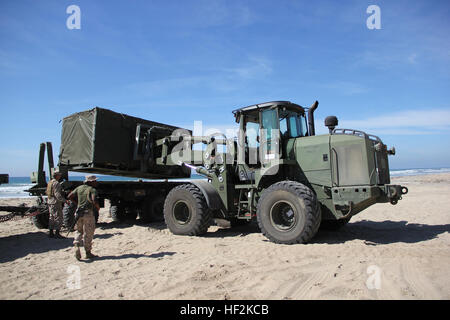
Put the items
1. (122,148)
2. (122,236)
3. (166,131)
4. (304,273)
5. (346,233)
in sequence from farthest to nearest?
(166,131) → (122,148) → (122,236) → (346,233) → (304,273)

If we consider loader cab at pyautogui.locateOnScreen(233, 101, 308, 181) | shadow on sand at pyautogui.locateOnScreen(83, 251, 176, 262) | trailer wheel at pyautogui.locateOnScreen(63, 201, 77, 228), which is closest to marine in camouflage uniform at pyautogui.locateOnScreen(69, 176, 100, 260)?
shadow on sand at pyautogui.locateOnScreen(83, 251, 176, 262)

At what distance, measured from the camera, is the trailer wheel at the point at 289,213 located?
6.31 m

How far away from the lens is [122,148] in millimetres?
9750

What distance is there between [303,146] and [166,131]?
5.18 meters

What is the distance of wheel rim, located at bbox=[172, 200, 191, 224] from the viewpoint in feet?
27.6

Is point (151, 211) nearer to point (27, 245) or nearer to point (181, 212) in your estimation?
point (181, 212)

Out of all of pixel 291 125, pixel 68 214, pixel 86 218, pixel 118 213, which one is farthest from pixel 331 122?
pixel 118 213

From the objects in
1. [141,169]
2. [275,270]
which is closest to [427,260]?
[275,270]

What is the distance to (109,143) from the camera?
30.8 ft

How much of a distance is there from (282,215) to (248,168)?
1607mm

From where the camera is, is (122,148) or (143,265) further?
(122,148)

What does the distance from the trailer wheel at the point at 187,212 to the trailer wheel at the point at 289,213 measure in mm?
1599
